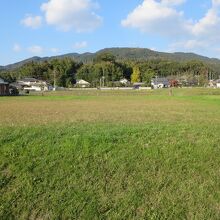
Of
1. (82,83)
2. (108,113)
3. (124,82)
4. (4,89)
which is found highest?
(108,113)

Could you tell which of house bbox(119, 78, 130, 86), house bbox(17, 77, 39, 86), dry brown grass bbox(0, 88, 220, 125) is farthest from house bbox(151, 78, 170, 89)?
dry brown grass bbox(0, 88, 220, 125)

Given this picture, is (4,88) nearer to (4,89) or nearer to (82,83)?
(4,89)

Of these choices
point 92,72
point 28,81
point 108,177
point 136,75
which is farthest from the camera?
point 136,75

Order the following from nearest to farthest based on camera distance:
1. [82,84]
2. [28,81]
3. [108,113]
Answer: [108,113] < [28,81] < [82,84]

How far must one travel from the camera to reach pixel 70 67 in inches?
5212

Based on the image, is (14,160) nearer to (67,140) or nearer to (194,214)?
(67,140)

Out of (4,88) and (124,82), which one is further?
(124,82)

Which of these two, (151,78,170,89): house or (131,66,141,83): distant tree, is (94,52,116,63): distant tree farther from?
(151,78,170,89): house

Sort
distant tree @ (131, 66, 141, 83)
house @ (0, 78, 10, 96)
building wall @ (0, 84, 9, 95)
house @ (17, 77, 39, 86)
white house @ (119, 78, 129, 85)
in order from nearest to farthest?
house @ (0, 78, 10, 96)
building wall @ (0, 84, 9, 95)
house @ (17, 77, 39, 86)
white house @ (119, 78, 129, 85)
distant tree @ (131, 66, 141, 83)

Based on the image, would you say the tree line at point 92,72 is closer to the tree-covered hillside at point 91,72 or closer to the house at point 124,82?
the tree-covered hillside at point 91,72

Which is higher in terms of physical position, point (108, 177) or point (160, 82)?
point (108, 177)

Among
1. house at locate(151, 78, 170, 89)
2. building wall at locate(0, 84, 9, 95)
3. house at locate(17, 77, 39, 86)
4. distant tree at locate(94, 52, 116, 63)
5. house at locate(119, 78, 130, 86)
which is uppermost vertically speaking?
distant tree at locate(94, 52, 116, 63)

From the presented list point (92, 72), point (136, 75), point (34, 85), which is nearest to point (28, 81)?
point (34, 85)

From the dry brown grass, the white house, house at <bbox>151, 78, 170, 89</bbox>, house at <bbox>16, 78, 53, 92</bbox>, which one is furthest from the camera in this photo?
house at <bbox>151, 78, 170, 89</bbox>
